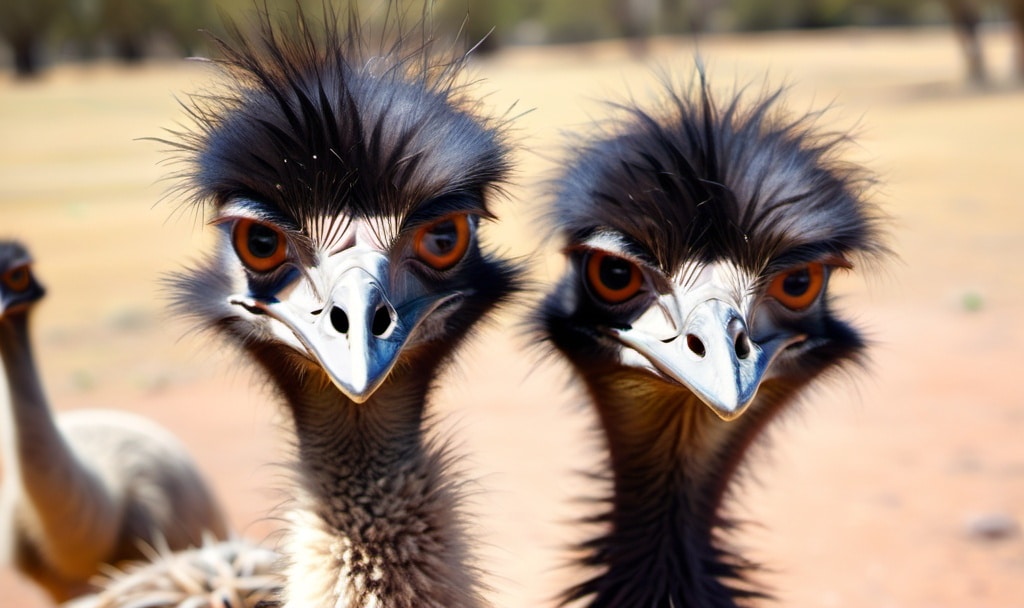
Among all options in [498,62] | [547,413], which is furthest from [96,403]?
[498,62]

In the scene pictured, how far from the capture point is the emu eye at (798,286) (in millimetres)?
2281

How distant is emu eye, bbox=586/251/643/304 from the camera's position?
226cm

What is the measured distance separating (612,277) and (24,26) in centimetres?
3761

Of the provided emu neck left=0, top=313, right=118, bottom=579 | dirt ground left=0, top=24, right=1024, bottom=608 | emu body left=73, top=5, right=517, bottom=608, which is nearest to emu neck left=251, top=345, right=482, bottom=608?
emu body left=73, top=5, right=517, bottom=608

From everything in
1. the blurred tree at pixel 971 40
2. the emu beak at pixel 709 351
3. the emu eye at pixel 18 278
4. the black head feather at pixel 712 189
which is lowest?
the emu eye at pixel 18 278

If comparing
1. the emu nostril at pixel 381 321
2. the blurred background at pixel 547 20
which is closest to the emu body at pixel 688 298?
the emu nostril at pixel 381 321

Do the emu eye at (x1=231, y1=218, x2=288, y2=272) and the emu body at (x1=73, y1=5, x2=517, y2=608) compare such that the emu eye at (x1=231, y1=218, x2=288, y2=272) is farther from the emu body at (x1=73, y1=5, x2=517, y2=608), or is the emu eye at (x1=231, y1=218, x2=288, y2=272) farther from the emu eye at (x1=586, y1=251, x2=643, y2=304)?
the emu eye at (x1=586, y1=251, x2=643, y2=304)

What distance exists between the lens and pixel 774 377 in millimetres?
2418

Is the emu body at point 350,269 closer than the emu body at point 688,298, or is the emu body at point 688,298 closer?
the emu body at point 350,269

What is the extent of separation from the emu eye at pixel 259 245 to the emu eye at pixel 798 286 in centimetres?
92

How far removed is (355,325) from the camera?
179 cm

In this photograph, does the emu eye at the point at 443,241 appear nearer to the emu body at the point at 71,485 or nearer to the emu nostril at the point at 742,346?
the emu nostril at the point at 742,346

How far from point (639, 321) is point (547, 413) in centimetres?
426

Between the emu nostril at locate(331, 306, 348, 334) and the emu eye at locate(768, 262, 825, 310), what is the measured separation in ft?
2.81
